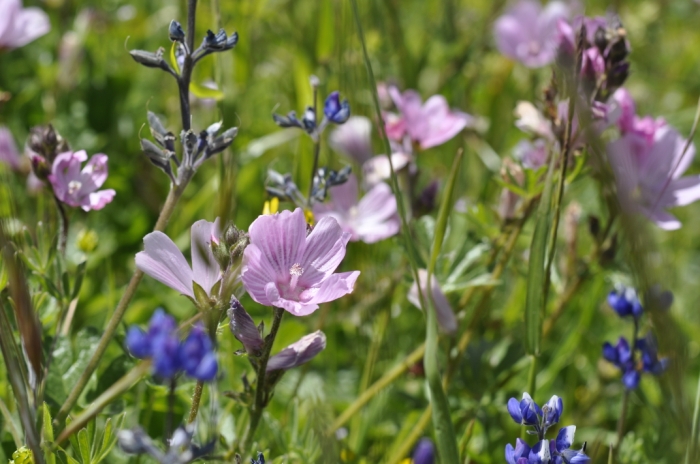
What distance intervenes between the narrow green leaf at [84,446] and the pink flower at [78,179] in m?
0.42

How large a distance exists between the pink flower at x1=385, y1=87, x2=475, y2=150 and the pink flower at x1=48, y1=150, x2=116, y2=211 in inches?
28.3

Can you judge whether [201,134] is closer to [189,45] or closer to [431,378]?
[189,45]

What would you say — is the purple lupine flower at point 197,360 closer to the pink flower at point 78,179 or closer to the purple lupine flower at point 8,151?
the pink flower at point 78,179

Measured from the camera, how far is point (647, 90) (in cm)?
345

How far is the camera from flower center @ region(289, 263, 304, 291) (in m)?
1.19

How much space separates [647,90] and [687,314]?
1275mm

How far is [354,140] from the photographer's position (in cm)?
191

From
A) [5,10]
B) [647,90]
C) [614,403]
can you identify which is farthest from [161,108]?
[647,90]

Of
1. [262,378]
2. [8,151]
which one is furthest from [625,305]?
[8,151]

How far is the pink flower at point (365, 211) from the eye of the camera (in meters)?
1.70

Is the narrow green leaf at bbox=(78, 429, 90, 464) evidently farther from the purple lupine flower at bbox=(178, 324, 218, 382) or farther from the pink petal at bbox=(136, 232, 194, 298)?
the purple lupine flower at bbox=(178, 324, 218, 382)

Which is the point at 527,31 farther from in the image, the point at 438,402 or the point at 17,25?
the point at 438,402

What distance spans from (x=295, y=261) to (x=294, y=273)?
20 mm

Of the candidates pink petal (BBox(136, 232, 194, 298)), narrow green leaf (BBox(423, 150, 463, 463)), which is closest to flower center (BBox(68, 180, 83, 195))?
pink petal (BBox(136, 232, 194, 298))
